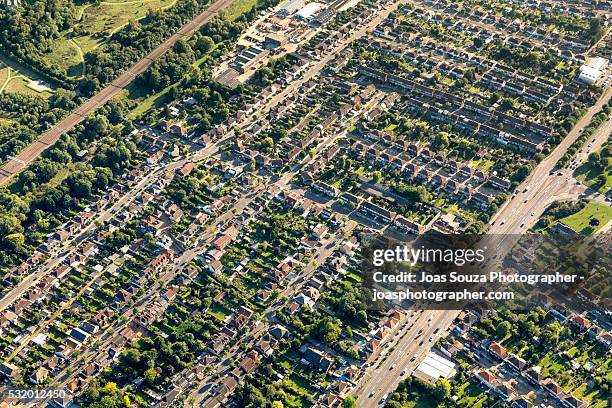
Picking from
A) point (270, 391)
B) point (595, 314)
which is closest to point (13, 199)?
point (270, 391)

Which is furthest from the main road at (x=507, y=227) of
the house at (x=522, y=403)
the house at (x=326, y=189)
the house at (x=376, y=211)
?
the house at (x=326, y=189)

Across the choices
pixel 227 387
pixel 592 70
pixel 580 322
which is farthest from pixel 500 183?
pixel 227 387

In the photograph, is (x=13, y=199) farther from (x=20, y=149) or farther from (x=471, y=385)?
(x=471, y=385)

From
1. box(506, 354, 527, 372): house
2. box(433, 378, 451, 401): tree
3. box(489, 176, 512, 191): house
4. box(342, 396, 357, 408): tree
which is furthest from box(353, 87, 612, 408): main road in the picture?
box(506, 354, 527, 372): house

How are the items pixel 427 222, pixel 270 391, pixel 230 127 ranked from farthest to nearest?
pixel 230 127, pixel 427 222, pixel 270 391

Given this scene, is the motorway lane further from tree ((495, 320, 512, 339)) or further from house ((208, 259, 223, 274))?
house ((208, 259, 223, 274))

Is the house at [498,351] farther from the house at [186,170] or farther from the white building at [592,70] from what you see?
the white building at [592,70]

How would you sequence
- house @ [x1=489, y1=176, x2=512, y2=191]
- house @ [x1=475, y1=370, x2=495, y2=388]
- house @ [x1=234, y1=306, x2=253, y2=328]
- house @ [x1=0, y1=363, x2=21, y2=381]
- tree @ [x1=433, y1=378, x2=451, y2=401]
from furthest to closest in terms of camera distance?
house @ [x1=489, y1=176, x2=512, y2=191] < house @ [x1=234, y1=306, x2=253, y2=328] < house @ [x1=0, y1=363, x2=21, y2=381] < house @ [x1=475, y1=370, x2=495, y2=388] < tree @ [x1=433, y1=378, x2=451, y2=401]
